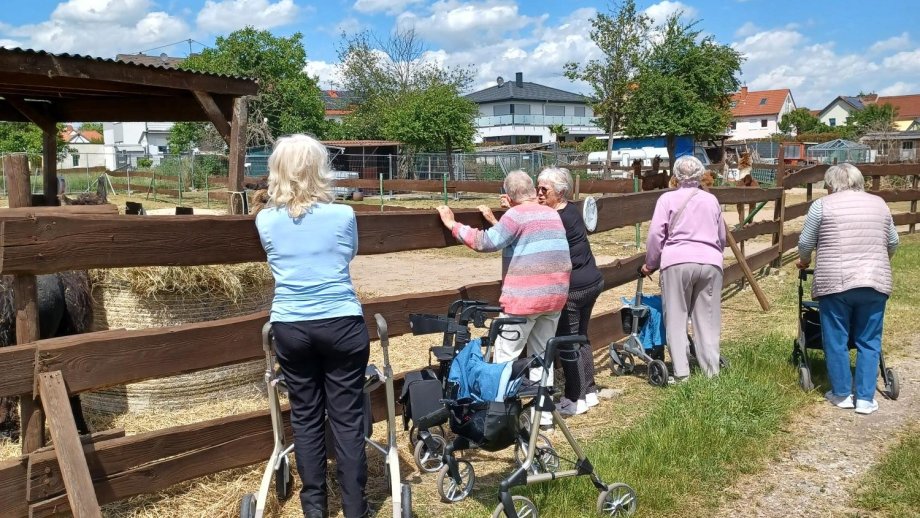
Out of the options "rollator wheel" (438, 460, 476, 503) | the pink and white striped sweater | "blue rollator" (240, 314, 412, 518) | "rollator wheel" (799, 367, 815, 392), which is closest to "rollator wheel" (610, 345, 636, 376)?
"rollator wheel" (799, 367, 815, 392)

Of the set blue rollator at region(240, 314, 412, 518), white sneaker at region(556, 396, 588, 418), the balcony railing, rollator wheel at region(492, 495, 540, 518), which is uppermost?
the balcony railing

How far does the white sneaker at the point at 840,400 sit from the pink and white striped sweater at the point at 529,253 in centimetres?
231

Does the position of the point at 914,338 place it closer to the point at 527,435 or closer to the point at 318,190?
the point at 527,435

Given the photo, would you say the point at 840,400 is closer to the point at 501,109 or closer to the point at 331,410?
the point at 331,410

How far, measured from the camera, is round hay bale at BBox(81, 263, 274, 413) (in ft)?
17.2

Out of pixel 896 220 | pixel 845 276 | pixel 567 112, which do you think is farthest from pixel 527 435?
pixel 567 112

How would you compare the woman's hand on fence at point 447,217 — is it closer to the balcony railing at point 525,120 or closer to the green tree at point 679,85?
the green tree at point 679,85

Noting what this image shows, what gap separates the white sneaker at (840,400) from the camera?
18.0ft

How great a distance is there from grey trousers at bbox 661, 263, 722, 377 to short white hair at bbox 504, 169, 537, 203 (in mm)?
1641

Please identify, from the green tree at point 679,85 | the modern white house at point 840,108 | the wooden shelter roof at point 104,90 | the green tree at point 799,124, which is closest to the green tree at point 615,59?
the green tree at point 679,85

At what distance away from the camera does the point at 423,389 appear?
373 cm

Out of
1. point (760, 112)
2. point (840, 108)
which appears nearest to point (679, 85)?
point (760, 112)

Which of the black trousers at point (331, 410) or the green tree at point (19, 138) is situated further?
the green tree at point (19, 138)

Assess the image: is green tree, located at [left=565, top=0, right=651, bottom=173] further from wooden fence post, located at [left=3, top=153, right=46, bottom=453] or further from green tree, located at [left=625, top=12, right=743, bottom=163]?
wooden fence post, located at [left=3, top=153, right=46, bottom=453]
